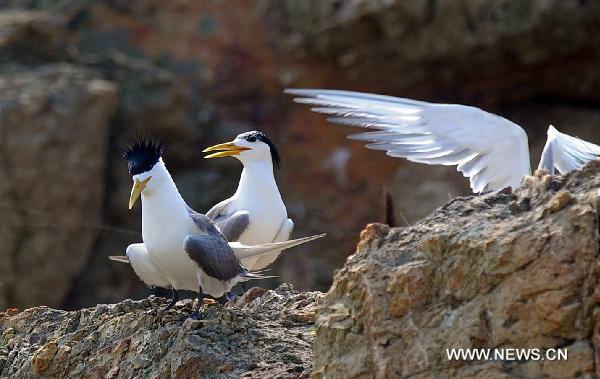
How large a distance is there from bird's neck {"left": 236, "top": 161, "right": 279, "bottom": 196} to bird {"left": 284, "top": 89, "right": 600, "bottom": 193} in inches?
49.0

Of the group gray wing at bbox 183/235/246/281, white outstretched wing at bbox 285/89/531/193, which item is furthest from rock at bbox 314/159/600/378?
white outstretched wing at bbox 285/89/531/193

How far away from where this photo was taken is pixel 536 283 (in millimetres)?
5121

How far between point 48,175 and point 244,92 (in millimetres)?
2924

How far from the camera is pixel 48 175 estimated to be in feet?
46.5

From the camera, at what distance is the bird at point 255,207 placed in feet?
30.9

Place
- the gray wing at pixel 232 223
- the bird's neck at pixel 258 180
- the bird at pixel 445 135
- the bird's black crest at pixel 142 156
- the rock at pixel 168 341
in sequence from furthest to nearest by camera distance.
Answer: the bird's neck at pixel 258 180 < the gray wing at pixel 232 223 < the bird at pixel 445 135 < the bird's black crest at pixel 142 156 < the rock at pixel 168 341

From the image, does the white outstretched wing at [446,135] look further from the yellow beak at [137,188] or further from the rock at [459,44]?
the rock at [459,44]

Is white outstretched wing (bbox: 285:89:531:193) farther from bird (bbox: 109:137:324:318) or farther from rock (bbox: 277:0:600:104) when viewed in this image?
rock (bbox: 277:0:600:104)

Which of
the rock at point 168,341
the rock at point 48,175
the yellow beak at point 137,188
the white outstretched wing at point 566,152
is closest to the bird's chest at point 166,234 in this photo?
the yellow beak at point 137,188

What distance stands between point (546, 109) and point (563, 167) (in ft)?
27.7

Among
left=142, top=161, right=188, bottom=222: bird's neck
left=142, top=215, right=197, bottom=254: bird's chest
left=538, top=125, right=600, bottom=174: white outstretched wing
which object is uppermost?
left=538, top=125, right=600, bottom=174: white outstretched wing

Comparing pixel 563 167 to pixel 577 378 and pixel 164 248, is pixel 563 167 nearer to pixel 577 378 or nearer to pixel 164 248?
pixel 164 248

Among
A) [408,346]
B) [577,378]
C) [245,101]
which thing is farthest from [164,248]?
[245,101]

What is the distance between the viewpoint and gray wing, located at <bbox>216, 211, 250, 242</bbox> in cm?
930
